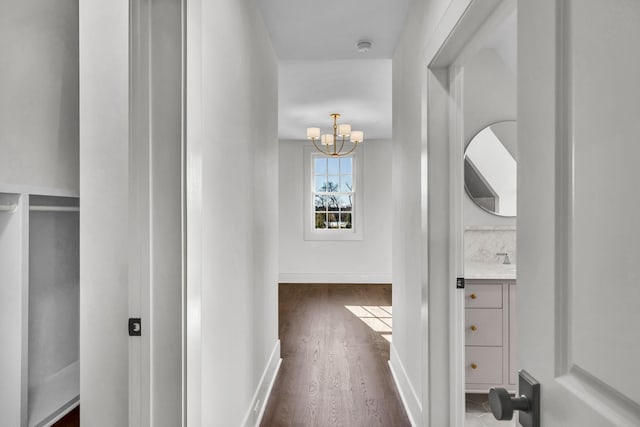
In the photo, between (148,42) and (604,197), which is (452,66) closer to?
(148,42)

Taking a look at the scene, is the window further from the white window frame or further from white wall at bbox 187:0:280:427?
white wall at bbox 187:0:280:427

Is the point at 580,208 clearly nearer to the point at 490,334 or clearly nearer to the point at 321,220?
the point at 490,334

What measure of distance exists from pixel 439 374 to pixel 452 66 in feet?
4.94

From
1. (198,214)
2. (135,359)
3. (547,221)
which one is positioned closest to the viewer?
(547,221)

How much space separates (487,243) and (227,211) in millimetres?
2249

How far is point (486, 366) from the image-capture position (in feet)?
8.26

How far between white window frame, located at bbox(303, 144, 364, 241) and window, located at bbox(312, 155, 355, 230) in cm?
7

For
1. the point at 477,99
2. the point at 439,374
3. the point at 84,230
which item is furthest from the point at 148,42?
the point at 477,99

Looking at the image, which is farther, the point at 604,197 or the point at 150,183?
the point at 150,183

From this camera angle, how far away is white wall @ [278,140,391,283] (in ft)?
23.5

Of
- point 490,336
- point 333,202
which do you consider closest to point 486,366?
point 490,336

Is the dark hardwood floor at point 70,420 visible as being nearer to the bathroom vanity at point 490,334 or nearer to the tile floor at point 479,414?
the tile floor at point 479,414

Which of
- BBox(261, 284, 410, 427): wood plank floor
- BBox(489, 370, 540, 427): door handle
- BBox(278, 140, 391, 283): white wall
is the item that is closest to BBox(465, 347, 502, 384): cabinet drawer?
BBox(261, 284, 410, 427): wood plank floor

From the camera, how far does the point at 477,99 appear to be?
3027mm
